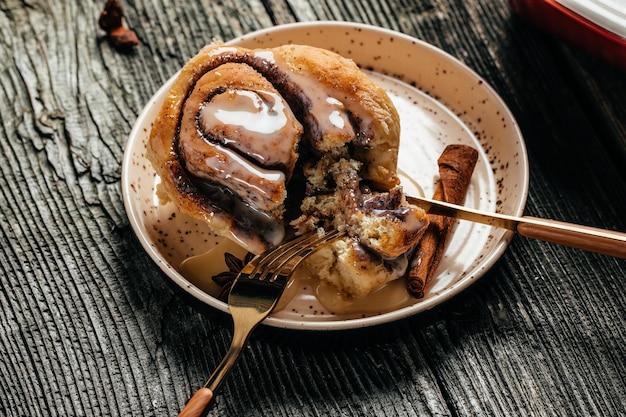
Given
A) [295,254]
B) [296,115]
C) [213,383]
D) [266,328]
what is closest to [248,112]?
[296,115]

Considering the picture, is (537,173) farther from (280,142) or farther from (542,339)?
(280,142)

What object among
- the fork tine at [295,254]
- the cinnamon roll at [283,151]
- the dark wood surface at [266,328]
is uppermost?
the cinnamon roll at [283,151]

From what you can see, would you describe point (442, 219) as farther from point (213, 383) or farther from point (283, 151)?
point (213, 383)

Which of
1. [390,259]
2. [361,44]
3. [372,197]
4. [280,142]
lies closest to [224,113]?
[280,142]

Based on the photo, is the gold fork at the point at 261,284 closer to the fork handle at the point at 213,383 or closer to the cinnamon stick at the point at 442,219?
the fork handle at the point at 213,383

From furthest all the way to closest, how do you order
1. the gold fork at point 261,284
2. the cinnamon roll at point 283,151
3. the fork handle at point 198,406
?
the cinnamon roll at point 283,151 → the gold fork at point 261,284 → the fork handle at point 198,406

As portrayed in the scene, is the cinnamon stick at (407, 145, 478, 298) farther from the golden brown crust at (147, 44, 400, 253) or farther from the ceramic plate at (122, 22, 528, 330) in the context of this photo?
the golden brown crust at (147, 44, 400, 253)

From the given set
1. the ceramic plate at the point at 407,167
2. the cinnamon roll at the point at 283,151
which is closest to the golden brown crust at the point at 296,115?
the cinnamon roll at the point at 283,151
